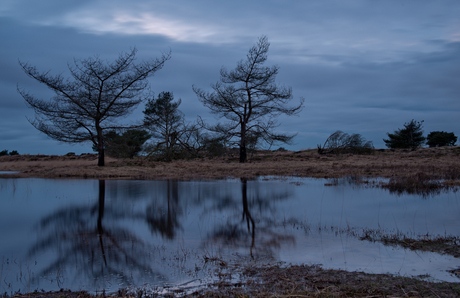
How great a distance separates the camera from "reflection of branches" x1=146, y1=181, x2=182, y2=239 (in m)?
7.34

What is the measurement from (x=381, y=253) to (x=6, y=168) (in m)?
33.4

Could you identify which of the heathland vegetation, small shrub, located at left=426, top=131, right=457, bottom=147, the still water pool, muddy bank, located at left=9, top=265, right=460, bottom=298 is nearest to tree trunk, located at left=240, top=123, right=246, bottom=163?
the heathland vegetation

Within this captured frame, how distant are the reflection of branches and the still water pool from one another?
0.08 feet

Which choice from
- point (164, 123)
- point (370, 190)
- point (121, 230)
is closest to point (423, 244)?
point (121, 230)

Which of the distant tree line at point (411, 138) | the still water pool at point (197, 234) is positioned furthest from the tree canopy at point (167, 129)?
the distant tree line at point (411, 138)

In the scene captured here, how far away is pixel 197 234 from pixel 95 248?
195 centimetres

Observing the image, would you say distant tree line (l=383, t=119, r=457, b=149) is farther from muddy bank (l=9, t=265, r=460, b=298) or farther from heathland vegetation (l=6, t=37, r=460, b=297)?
muddy bank (l=9, t=265, r=460, b=298)

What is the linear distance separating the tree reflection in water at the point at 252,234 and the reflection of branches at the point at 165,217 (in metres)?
0.98

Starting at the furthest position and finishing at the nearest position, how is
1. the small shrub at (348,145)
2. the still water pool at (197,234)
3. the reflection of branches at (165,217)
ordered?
1. the small shrub at (348,145)
2. the reflection of branches at (165,217)
3. the still water pool at (197,234)

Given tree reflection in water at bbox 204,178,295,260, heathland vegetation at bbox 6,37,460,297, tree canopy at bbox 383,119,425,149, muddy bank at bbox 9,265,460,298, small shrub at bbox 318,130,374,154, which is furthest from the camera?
tree canopy at bbox 383,119,425,149

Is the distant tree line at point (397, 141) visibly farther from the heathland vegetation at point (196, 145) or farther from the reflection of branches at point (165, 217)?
the reflection of branches at point (165, 217)

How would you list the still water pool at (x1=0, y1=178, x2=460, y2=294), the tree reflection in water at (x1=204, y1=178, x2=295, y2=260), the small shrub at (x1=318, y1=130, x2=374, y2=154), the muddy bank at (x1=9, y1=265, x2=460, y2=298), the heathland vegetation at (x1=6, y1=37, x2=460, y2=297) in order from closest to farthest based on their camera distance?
the muddy bank at (x1=9, y1=265, x2=460, y2=298) → the still water pool at (x1=0, y1=178, x2=460, y2=294) → the tree reflection in water at (x1=204, y1=178, x2=295, y2=260) → the heathland vegetation at (x1=6, y1=37, x2=460, y2=297) → the small shrub at (x1=318, y1=130, x2=374, y2=154)

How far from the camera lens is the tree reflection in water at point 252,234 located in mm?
5977

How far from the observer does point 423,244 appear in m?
5.88
